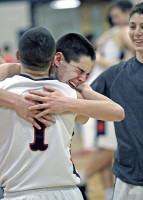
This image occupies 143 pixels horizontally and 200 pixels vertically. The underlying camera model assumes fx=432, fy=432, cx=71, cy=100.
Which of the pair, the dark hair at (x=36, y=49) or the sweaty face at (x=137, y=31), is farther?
the sweaty face at (x=137, y=31)

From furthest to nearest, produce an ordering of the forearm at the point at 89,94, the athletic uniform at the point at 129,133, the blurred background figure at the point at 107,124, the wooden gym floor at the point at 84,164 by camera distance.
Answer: the wooden gym floor at the point at 84,164, the blurred background figure at the point at 107,124, the athletic uniform at the point at 129,133, the forearm at the point at 89,94

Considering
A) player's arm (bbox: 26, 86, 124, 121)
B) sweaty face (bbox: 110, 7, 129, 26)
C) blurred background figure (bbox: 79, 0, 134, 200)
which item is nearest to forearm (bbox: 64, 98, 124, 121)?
player's arm (bbox: 26, 86, 124, 121)

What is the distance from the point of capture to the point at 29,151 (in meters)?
2.21

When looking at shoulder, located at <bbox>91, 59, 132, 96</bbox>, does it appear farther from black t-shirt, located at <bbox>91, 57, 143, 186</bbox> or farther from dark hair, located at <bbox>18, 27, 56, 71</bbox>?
dark hair, located at <bbox>18, 27, 56, 71</bbox>

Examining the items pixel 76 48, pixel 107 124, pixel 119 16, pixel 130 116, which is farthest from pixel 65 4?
pixel 76 48

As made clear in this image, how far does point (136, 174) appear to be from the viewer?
2953mm

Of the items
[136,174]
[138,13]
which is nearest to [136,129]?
[136,174]

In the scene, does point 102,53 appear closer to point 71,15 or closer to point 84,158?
point 84,158

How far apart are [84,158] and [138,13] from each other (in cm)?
512

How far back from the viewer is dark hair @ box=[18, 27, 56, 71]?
2.21 m

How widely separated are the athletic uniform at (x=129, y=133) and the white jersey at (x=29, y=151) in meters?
0.82

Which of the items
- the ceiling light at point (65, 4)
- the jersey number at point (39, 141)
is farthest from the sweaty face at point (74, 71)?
the ceiling light at point (65, 4)

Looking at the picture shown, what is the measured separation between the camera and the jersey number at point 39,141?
2.21 metres

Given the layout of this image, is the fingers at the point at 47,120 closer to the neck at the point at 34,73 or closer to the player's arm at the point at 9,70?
the neck at the point at 34,73
